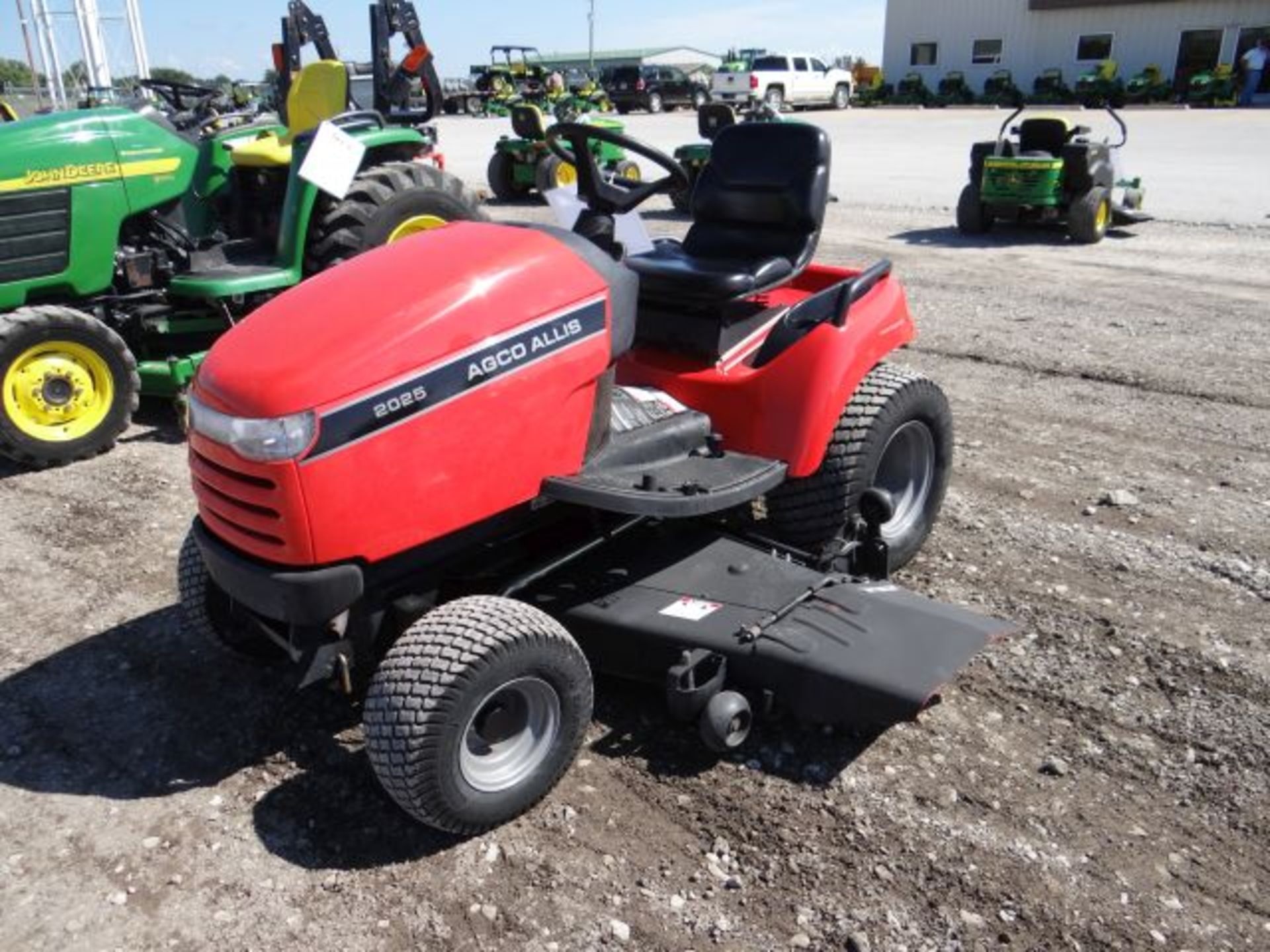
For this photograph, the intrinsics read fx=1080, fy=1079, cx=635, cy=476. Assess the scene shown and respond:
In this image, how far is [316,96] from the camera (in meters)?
6.55

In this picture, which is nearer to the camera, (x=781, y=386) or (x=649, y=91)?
(x=781, y=386)

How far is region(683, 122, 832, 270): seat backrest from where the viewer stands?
3.54m

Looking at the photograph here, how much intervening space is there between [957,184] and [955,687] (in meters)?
12.9

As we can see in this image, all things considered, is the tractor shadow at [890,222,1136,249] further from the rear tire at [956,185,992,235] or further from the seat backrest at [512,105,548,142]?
the seat backrest at [512,105,548,142]

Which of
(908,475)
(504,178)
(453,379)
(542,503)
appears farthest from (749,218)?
(504,178)

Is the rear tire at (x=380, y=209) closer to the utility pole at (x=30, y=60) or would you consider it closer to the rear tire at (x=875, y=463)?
the rear tire at (x=875, y=463)

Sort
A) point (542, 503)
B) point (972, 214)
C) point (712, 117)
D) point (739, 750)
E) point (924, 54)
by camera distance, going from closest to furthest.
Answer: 1. point (542, 503)
2. point (739, 750)
3. point (712, 117)
4. point (972, 214)
5. point (924, 54)

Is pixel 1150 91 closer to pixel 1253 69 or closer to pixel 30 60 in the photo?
pixel 1253 69

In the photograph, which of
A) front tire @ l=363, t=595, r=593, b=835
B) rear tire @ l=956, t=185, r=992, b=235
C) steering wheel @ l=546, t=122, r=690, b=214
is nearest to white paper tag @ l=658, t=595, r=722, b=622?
front tire @ l=363, t=595, r=593, b=835

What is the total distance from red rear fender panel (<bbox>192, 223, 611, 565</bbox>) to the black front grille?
307cm

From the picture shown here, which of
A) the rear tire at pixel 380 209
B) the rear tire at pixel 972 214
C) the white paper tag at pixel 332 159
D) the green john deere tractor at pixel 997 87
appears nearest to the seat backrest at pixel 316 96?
the rear tire at pixel 380 209

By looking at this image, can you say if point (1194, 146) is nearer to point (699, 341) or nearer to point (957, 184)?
point (957, 184)

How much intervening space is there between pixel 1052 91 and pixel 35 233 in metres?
34.1

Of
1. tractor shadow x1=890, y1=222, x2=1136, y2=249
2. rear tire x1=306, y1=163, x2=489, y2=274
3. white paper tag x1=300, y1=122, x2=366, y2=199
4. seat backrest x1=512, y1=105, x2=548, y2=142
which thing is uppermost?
seat backrest x1=512, y1=105, x2=548, y2=142
